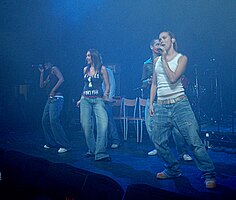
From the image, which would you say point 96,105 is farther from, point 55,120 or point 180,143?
point 180,143

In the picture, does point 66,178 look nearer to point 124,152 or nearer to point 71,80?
point 124,152

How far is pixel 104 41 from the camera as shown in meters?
10.4

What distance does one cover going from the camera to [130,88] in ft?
34.5

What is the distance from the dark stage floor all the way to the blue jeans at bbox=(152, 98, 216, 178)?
0.75 feet

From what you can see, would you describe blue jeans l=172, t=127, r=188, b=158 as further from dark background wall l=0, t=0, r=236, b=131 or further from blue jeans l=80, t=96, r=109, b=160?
dark background wall l=0, t=0, r=236, b=131

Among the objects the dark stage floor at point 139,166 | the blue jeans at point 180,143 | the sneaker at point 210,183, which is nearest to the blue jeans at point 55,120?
the dark stage floor at point 139,166

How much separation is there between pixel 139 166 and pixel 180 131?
1.32 m

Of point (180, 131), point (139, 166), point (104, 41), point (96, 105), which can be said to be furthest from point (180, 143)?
point (104, 41)

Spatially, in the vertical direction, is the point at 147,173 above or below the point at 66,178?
below

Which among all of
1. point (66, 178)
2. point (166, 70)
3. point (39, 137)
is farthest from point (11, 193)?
point (39, 137)

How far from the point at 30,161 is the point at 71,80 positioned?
7.47 m

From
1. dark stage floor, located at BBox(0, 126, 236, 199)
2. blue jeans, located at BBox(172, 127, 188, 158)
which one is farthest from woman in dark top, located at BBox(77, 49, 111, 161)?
blue jeans, located at BBox(172, 127, 188, 158)

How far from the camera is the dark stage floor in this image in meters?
3.32

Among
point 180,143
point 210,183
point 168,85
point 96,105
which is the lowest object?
point 210,183
